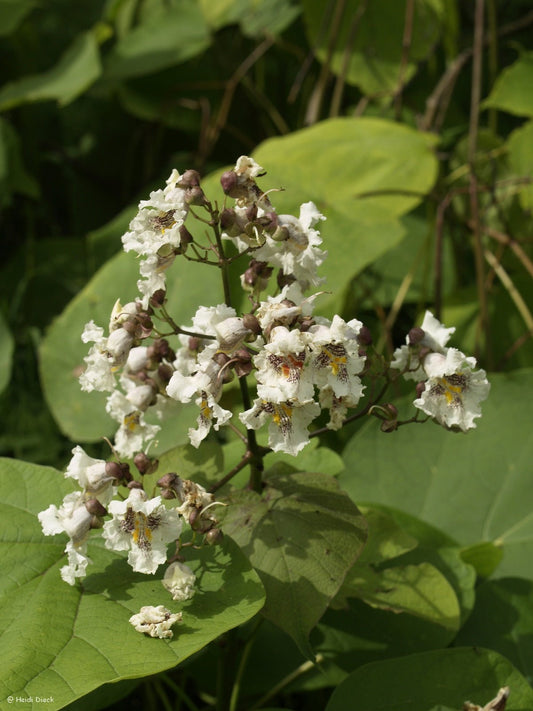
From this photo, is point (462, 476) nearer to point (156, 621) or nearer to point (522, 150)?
point (156, 621)

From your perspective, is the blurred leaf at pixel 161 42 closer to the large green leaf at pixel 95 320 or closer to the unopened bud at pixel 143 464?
the large green leaf at pixel 95 320

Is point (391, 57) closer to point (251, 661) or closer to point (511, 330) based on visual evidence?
point (511, 330)

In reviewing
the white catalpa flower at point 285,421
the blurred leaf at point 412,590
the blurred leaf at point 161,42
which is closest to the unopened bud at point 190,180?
the white catalpa flower at point 285,421

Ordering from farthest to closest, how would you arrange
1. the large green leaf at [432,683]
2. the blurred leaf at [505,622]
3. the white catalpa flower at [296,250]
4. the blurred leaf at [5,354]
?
the blurred leaf at [5,354] < the blurred leaf at [505,622] < the large green leaf at [432,683] < the white catalpa flower at [296,250]

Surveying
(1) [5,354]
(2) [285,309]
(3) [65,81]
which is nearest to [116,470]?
(2) [285,309]

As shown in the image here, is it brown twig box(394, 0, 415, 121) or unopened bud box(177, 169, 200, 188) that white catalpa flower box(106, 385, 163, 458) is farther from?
brown twig box(394, 0, 415, 121)

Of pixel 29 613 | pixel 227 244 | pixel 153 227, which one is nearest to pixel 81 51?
pixel 227 244

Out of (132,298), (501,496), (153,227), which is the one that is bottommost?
(501,496)
